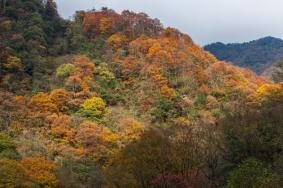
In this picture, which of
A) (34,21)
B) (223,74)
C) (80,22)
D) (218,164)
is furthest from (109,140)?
(80,22)

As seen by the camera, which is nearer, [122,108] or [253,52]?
[122,108]

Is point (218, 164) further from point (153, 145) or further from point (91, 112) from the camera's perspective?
point (91, 112)

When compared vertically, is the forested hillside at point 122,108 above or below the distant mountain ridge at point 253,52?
below

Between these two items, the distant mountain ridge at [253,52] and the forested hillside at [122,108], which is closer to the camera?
the forested hillside at [122,108]

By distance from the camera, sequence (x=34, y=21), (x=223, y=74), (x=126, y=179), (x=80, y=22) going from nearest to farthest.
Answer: (x=126, y=179), (x=223, y=74), (x=34, y=21), (x=80, y=22)

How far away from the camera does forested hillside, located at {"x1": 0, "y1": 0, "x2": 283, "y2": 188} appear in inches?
1388

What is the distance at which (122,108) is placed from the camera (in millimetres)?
60594

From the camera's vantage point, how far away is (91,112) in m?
57.7

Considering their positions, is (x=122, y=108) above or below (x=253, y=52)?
below

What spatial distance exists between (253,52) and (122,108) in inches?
4422

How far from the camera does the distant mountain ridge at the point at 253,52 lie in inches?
6009

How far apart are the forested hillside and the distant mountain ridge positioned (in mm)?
79298

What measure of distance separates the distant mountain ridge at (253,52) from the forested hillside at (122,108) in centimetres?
7930

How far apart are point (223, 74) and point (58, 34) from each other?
32.8 m
